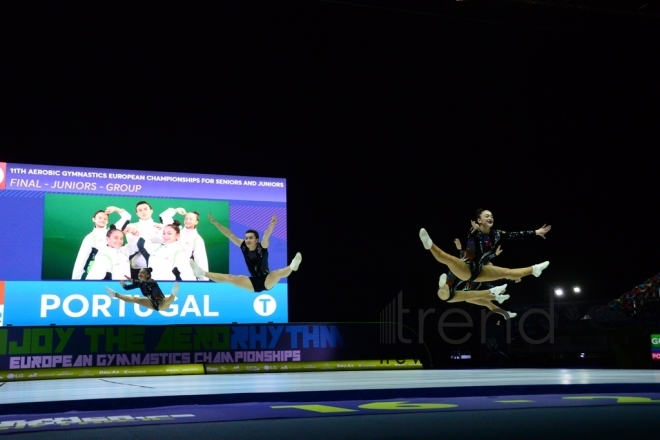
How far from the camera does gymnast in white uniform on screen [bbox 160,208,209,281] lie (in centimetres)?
1318

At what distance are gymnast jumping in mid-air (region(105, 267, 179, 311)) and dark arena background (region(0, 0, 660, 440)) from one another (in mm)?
374

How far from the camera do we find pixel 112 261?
41.7 feet

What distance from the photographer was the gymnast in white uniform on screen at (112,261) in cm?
1265

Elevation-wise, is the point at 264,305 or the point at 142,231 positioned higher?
the point at 142,231

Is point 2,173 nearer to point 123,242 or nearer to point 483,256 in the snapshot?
point 123,242

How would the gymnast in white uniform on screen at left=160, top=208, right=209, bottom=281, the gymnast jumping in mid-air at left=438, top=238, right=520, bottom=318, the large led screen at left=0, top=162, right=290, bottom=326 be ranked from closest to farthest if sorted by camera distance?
the gymnast jumping in mid-air at left=438, top=238, right=520, bottom=318, the large led screen at left=0, top=162, right=290, bottom=326, the gymnast in white uniform on screen at left=160, top=208, right=209, bottom=281

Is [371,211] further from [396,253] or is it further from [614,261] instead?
[614,261]

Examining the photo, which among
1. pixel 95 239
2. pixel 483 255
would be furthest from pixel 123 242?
pixel 483 255

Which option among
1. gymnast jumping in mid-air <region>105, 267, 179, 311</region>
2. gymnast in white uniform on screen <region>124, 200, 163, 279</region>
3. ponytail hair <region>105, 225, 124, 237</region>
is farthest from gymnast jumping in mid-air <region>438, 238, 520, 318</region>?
ponytail hair <region>105, 225, 124, 237</region>

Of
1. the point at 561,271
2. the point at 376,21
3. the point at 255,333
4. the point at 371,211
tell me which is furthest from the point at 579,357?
the point at 376,21

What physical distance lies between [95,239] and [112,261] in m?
0.53

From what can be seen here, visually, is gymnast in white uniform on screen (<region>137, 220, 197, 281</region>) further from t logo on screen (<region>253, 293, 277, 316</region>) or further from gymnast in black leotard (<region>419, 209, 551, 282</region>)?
gymnast in black leotard (<region>419, 209, 551, 282</region>)

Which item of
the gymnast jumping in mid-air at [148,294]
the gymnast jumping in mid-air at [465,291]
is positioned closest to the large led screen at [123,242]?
the gymnast jumping in mid-air at [148,294]

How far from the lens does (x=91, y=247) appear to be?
12.7 m
